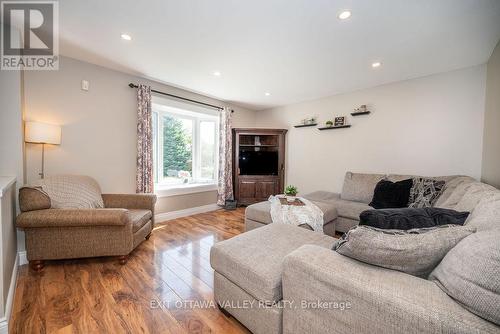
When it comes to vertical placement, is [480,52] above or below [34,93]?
above

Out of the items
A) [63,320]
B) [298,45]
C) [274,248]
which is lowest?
[63,320]

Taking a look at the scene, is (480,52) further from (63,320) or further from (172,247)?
(63,320)

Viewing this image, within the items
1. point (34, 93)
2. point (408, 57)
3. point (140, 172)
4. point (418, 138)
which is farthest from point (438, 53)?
point (34, 93)

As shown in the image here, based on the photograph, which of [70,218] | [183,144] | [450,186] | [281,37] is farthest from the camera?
[183,144]

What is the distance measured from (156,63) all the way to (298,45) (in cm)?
183

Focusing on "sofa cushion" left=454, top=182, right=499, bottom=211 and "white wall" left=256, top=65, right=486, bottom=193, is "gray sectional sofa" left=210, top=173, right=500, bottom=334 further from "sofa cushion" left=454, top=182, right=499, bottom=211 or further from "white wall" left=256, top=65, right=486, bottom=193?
"white wall" left=256, top=65, right=486, bottom=193

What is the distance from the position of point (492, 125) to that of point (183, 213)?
449cm

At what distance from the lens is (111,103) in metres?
2.86

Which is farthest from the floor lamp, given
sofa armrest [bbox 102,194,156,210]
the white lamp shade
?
sofa armrest [bbox 102,194,156,210]

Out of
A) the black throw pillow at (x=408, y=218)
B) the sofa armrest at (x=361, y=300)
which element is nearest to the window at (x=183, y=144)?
the sofa armrest at (x=361, y=300)

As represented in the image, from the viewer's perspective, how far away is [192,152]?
4203 millimetres

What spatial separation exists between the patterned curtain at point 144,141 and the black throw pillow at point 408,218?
302 cm

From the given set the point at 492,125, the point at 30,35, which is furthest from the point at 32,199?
the point at 492,125

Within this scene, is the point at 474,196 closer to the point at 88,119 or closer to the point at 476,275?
the point at 476,275
